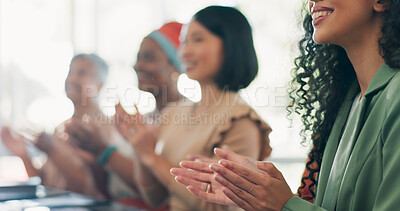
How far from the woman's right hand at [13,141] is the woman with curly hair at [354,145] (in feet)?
7.25

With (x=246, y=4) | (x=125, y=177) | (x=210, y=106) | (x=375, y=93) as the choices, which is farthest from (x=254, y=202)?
(x=246, y=4)

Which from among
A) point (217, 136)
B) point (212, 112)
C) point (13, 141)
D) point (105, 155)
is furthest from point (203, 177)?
point (13, 141)

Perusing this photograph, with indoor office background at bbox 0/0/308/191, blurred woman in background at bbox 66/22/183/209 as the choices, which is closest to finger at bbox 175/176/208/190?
blurred woman in background at bbox 66/22/183/209

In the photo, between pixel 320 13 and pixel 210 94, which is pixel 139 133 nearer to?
pixel 210 94

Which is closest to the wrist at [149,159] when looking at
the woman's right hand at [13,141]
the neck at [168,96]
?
the neck at [168,96]

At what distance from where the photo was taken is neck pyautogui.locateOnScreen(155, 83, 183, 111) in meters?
2.27

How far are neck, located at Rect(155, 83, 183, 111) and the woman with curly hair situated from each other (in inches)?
48.8

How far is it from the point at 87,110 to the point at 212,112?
1.18 meters

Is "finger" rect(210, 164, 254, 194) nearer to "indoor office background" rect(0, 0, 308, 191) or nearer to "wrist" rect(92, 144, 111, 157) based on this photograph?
"wrist" rect(92, 144, 111, 157)

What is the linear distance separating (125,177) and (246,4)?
2.18m

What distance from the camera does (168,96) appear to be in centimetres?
227

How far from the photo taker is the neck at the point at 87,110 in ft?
8.81

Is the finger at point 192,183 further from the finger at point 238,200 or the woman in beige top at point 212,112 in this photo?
the woman in beige top at point 212,112

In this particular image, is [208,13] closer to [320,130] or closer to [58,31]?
[320,130]
